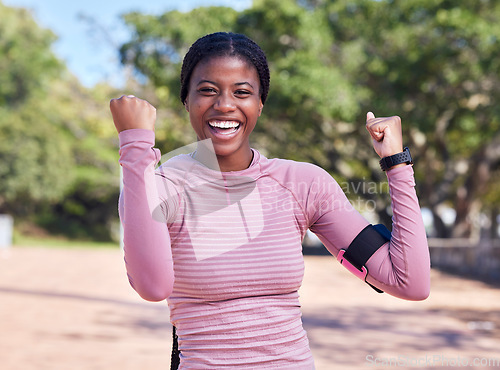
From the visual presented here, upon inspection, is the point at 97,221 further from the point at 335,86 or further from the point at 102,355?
the point at 102,355

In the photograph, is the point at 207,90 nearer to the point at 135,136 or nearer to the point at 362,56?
the point at 135,136

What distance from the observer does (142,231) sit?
132cm

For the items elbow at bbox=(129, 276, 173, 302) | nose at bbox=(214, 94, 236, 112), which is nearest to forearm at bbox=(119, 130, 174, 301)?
elbow at bbox=(129, 276, 173, 302)

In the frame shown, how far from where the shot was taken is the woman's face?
1558mm

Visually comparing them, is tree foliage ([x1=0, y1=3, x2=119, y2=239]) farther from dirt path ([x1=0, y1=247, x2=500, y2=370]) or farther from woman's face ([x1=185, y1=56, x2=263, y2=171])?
woman's face ([x1=185, y1=56, x2=263, y2=171])

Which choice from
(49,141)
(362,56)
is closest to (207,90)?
(362,56)

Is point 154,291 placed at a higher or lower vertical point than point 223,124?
lower

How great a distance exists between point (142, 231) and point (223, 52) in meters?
0.50

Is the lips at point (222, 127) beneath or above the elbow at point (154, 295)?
above

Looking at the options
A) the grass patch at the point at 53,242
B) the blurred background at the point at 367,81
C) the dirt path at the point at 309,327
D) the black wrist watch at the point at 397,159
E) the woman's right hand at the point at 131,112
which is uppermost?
the blurred background at the point at 367,81

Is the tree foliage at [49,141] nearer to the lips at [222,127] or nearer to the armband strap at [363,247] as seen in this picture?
the lips at [222,127]

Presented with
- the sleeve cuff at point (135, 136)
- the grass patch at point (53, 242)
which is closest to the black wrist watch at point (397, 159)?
the sleeve cuff at point (135, 136)

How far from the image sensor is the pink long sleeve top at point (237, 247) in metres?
1.33

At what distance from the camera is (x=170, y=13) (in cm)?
1853
